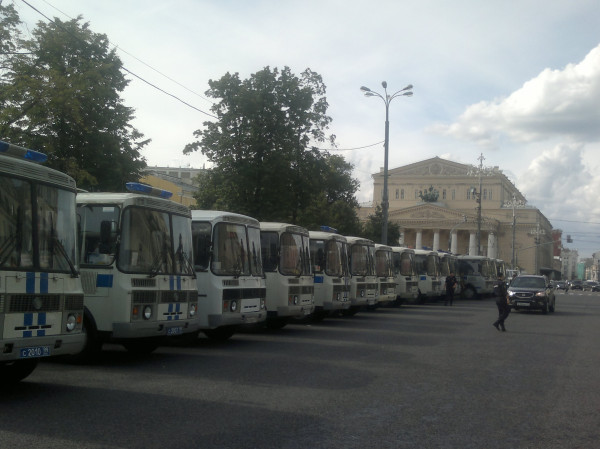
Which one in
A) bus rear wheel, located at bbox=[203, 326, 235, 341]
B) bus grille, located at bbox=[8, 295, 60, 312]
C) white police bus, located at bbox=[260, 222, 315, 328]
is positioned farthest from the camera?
white police bus, located at bbox=[260, 222, 315, 328]

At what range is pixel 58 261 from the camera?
30.9 ft

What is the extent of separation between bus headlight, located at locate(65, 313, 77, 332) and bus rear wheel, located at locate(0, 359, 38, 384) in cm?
65

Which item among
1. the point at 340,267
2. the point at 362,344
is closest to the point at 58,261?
the point at 362,344

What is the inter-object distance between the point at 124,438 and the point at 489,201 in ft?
407

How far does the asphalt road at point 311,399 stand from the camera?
731cm

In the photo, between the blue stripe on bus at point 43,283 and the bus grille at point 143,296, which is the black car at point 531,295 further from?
the blue stripe on bus at point 43,283

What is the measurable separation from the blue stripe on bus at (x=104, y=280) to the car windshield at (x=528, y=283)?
2495 centimetres

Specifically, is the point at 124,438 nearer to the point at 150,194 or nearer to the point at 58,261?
the point at 58,261

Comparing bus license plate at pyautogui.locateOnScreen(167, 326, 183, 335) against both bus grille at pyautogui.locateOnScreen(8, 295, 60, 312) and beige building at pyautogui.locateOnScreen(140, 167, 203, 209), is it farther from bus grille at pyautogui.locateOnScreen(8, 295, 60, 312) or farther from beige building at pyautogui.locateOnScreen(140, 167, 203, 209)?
beige building at pyautogui.locateOnScreen(140, 167, 203, 209)

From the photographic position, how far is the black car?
32219mm

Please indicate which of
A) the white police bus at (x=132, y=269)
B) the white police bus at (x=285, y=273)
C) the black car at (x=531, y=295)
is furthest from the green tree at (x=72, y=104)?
the black car at (x=531, y=295)

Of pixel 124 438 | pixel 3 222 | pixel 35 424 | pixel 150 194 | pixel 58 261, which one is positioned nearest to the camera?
pixel 124 438

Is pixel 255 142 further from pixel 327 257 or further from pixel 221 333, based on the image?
pixel 221 333

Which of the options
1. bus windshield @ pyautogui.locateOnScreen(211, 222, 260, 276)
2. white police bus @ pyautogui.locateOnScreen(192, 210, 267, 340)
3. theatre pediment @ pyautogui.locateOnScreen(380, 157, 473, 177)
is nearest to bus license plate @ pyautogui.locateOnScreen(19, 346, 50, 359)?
white police bus @ pyautogui.locateOnScreen(192, 210, 267, 340)
